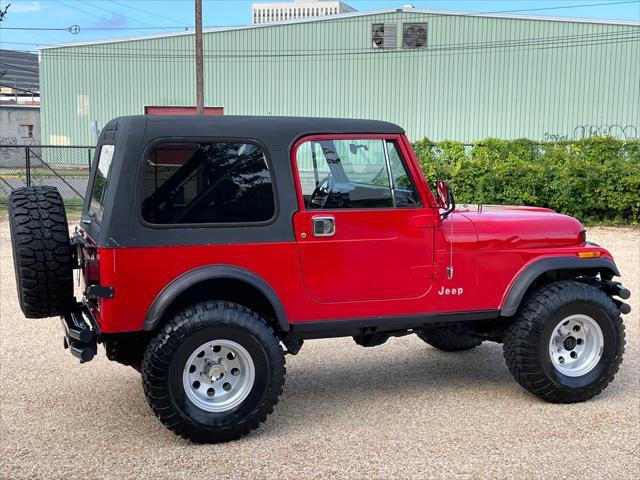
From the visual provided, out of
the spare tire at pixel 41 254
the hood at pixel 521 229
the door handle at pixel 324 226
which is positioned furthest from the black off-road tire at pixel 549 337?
the spare tire at pixel 41 254

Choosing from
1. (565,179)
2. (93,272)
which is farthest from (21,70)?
(93,272)

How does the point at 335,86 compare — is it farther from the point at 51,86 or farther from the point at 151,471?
the point at 151,471

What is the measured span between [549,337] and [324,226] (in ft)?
5.85

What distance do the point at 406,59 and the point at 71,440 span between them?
31.2m

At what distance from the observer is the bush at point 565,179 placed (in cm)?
1534

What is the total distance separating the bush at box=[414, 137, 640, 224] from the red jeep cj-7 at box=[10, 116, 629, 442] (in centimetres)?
1091

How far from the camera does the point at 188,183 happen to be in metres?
4.27

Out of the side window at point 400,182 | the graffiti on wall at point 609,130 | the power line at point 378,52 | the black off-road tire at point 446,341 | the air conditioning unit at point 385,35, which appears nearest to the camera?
the side window at point 400,182

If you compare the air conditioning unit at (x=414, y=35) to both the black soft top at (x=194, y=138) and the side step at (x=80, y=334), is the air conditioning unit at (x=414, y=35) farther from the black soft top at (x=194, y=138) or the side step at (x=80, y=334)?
the side step at (x=80, y=334)

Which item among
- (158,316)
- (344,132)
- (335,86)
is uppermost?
(335,86)

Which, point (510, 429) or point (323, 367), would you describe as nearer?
point (510, 429)

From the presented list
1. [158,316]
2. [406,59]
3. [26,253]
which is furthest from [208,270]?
[406,59]

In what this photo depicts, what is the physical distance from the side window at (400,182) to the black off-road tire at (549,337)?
3.74 feet

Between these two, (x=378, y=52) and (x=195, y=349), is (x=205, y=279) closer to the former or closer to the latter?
(x=195, y=349)
